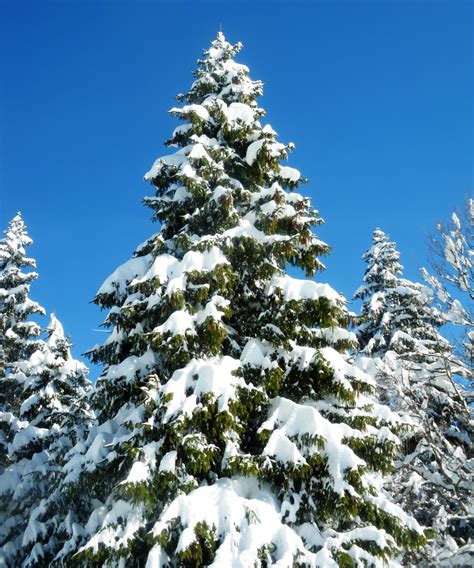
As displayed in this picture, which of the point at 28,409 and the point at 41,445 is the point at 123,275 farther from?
the point at 28,409

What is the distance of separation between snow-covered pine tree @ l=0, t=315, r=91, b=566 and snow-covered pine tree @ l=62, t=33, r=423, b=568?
111cm

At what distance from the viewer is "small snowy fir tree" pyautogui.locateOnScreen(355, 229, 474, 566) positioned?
33.8 feet

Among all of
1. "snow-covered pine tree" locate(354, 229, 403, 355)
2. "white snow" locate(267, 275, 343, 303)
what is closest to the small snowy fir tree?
"snow-covered pine tree" locate(354, 229, 403, 355)

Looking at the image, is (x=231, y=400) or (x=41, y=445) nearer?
(x=231, y=400)

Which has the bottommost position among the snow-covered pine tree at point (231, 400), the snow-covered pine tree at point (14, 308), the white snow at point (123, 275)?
the snow-covered pine tree at point (231, 400)

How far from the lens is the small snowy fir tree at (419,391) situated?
33.8ft

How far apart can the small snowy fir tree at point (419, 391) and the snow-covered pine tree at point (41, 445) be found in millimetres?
6744

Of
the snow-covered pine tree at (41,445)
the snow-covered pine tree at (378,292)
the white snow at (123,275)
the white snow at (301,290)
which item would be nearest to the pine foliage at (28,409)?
the snow-covered pine tree at (41,445)

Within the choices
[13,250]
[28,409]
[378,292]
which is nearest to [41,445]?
[28,409]

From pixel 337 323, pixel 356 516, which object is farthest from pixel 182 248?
pixel 356 516

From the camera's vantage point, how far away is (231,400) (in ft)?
23.9

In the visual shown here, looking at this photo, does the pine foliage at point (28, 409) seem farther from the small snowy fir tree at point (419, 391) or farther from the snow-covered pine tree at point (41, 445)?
the small snowy fir tree at point (419, 391)

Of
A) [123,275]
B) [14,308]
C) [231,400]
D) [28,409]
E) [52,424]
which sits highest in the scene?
[14,308]

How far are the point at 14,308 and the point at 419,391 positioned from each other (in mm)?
15762
